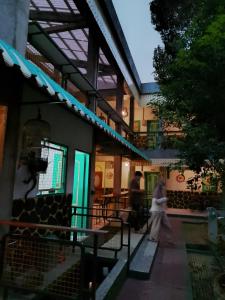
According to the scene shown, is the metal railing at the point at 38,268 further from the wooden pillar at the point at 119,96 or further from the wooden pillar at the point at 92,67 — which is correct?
the wooden pillar at the point at 119,96

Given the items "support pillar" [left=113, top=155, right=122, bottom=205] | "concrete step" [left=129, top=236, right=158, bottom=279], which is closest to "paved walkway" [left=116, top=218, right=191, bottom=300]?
"concrete step" [left=129, top=236, right=158, bottom=279]

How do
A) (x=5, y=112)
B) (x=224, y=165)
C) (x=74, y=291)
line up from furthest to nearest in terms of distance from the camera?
(x=224, y=165), (x=5, y=112), (x=74, y=291)

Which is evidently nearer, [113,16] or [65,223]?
[65,223]

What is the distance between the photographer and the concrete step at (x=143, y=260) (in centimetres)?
515

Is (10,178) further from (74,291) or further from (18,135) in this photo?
(74,291)

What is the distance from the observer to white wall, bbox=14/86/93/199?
14.0 feet

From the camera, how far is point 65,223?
233 inches

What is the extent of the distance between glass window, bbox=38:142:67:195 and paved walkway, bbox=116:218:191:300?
7.70 feet

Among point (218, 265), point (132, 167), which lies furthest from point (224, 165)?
point (132, 167)

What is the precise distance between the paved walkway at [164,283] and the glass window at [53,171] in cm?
235

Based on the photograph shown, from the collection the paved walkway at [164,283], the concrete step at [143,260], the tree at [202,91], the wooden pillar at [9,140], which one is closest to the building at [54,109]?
the wooden pillar at [9,140]

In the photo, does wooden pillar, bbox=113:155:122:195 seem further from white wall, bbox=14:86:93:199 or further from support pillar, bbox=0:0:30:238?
support pillar, bbox=0:0:30:238

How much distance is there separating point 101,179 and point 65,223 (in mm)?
10571

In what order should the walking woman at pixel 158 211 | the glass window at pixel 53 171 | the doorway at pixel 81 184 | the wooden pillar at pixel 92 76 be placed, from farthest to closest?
the wooden pillar at pixel 92 76
the walking woman at pixel 158 211
the doorway at pixel 81 184
the glass window at pixel 53 171
